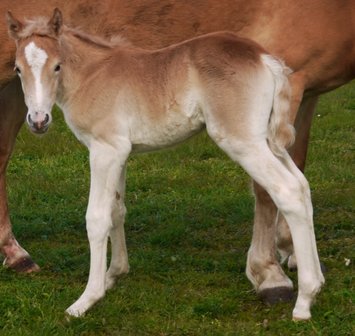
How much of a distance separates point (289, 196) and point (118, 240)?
1164mm

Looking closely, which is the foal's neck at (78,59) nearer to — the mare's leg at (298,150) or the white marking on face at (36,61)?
the white marking on face at (36,61)

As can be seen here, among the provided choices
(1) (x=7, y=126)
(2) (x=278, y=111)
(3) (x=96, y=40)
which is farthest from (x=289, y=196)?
(1) (x=7, y=126)

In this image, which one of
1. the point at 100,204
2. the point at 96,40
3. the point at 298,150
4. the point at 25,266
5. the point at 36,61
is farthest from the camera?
the point at 298,150

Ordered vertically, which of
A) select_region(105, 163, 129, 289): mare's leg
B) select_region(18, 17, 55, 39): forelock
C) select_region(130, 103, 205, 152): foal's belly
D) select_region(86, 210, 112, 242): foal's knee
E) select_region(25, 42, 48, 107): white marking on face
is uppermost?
select_region(18, 17, 55, 39): forelock

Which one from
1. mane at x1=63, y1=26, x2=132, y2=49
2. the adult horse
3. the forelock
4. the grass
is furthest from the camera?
the adult horse

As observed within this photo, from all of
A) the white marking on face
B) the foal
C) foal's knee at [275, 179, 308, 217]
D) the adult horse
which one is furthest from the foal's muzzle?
the adult horse

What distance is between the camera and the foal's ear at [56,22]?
516 cm

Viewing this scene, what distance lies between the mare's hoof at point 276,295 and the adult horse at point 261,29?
0.13 ft

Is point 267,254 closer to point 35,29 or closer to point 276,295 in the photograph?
point 276,295

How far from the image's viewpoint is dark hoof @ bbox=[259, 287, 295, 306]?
5.64 m

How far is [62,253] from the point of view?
22.1 ft

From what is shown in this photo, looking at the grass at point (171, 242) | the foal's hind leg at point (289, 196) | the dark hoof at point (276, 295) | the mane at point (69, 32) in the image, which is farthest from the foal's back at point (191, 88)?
the dark hoof at point (276, 295)

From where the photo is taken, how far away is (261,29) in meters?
5.94

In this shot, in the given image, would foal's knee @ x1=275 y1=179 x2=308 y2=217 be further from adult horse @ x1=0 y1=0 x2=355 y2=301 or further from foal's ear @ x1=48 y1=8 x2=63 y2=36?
foal's ear @ x1=48 y1=8 x2=63 y2=36
